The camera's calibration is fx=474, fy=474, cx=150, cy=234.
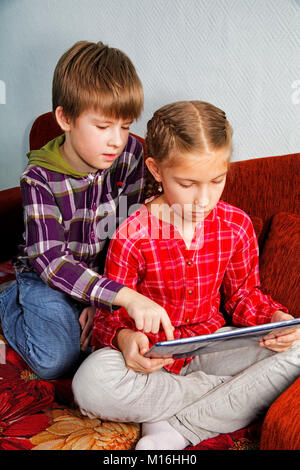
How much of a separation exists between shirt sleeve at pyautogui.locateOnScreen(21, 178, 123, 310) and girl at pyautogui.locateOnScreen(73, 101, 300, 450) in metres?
0.07

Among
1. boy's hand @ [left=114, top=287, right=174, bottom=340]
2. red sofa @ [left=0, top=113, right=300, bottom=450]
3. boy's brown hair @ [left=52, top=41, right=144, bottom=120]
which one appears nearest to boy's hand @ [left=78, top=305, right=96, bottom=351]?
red sofa @ [left=0, top=113, right=300, bottom=450]

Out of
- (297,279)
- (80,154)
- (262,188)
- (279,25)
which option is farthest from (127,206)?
(279,25)

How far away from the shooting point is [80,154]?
46.2 inches

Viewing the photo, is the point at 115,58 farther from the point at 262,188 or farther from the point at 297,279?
the point at 297,279

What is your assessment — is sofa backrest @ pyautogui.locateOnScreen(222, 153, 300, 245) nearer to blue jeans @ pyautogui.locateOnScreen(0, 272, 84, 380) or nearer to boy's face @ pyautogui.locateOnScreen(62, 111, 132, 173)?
boy's face @ pyautogui.locateOnScreen(62, 111, 132, 173)

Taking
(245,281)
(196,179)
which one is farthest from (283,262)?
(196,179)

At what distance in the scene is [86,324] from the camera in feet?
4.06

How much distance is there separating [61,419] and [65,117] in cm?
70

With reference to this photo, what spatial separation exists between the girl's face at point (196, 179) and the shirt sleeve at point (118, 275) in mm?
165

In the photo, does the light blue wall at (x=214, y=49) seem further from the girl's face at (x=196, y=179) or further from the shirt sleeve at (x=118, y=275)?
the shirt sleeve at (x=118, y=275)

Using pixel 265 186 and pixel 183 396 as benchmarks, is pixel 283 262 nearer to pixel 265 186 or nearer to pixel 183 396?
pixel 265 186

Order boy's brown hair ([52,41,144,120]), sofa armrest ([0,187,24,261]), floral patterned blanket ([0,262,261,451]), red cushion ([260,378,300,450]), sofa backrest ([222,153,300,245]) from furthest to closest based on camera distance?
sofa armrest ([0,187,24,261])
sofa backrest ([222,153,300,245])
boy's brown hair ([52,41,144,120])
floral patterned blanket ([0,262,261,451])
red cushion ([260,378,300,450])

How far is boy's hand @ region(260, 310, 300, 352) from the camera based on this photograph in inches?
38.6

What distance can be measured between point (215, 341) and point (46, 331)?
519 mm
